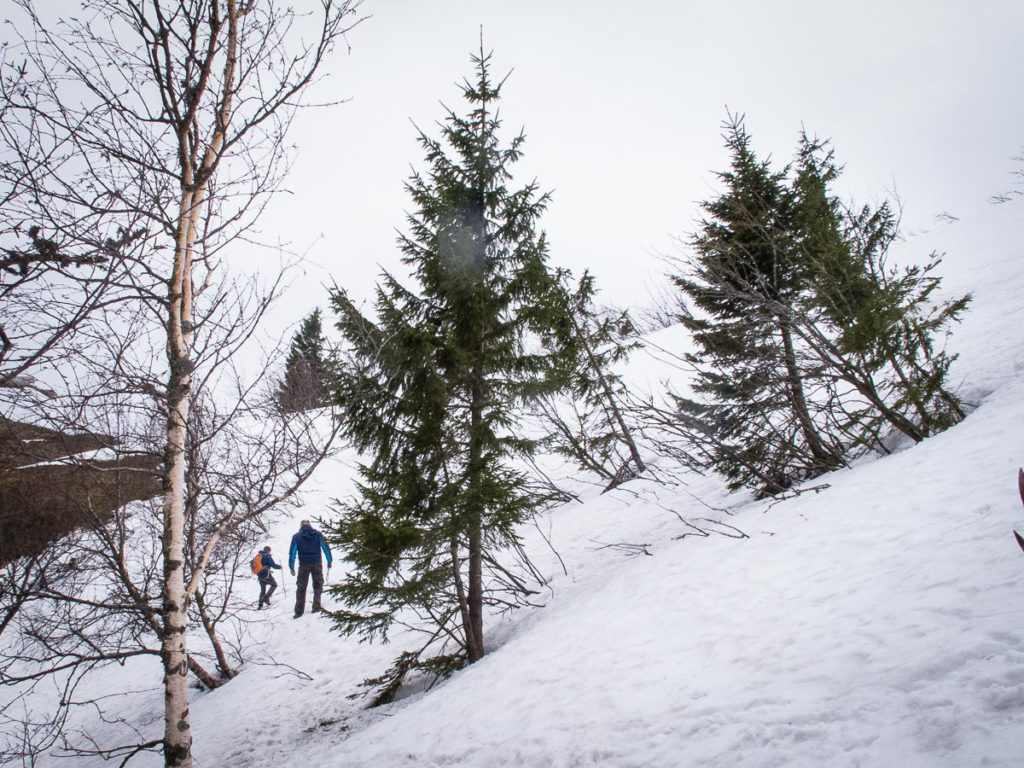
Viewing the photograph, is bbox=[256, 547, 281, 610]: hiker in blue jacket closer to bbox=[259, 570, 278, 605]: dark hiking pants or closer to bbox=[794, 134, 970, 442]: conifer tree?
bbox=[259, 570, 278, 605]: dark hiking pants

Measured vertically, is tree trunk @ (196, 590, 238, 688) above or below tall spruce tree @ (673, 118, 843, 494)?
below

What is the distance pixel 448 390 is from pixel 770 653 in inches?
179

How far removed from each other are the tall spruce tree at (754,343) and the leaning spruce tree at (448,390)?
2655 millimetres

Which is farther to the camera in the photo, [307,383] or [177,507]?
[307,383]

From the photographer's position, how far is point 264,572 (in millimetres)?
12547

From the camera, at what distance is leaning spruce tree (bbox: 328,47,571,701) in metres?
5.71

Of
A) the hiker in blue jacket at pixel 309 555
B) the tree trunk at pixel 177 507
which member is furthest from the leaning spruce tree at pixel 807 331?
the hiker in blue jacket at pixel 309 555

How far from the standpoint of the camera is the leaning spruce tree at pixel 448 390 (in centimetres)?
571

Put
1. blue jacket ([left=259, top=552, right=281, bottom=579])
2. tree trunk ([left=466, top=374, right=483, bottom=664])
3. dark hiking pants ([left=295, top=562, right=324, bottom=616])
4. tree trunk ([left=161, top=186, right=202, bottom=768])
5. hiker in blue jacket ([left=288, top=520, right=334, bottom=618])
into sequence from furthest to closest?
blue jacket ([left=259, top=552, right=281, bottom=579]) < dark hiking pants ([left=295, top=562, right=324, bottom=616]) < hiker in blue jacket ([left=288, top=520, right=334, bottom=618]) < tree trunk ([left=466, top=374, right=483, bottom=664]) < tree trunk ([left=161, top=186, right=202, bottom=768])

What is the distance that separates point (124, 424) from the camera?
739 cm

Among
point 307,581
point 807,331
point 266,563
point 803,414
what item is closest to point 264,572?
point 266,563

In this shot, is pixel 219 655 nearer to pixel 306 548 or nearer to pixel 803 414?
pixel 306 548

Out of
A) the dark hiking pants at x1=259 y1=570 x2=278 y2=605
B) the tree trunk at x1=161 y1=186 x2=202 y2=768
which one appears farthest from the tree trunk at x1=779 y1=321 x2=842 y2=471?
the dark hiking pants at x1=259 y1=570 x2=278 y2=605

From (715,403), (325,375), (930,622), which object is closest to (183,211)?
(325,375)
